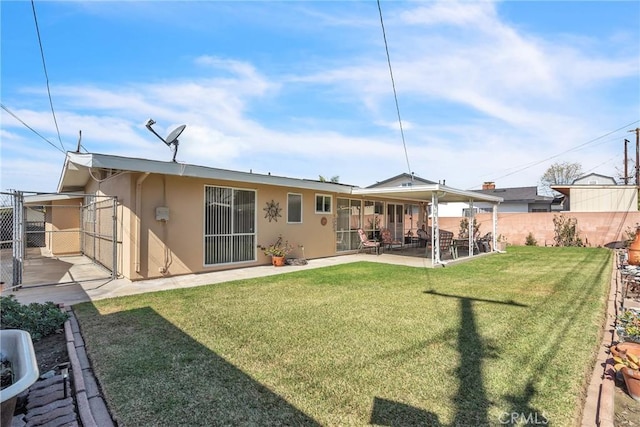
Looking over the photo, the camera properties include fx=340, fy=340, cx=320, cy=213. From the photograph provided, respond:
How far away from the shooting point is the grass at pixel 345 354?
2627mm

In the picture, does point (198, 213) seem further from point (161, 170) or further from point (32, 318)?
point (32, 318)

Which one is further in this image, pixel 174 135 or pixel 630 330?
pixel 174 135

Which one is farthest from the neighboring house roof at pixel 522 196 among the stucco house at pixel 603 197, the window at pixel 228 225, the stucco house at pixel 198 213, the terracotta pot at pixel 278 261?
the window at pixel 228 225

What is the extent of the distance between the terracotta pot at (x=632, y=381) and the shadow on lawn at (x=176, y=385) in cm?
275

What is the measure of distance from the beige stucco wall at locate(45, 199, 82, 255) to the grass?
10.0 metres

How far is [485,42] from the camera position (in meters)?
7.55

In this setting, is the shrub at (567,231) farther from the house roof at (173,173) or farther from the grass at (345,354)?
the grass at (345,354)

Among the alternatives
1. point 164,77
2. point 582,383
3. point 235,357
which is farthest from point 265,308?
point 164,77

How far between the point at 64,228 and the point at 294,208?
1030 centimetres

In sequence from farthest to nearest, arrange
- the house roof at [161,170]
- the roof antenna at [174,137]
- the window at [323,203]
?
the window at [323,203] < the roof antenna at [174,137] < the house roof at [161,170]

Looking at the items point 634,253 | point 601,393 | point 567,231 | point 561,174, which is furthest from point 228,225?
point 561,174

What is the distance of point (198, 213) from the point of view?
8.62m

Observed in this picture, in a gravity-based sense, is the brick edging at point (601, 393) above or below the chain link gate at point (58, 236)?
below

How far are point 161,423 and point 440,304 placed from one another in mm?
4592
